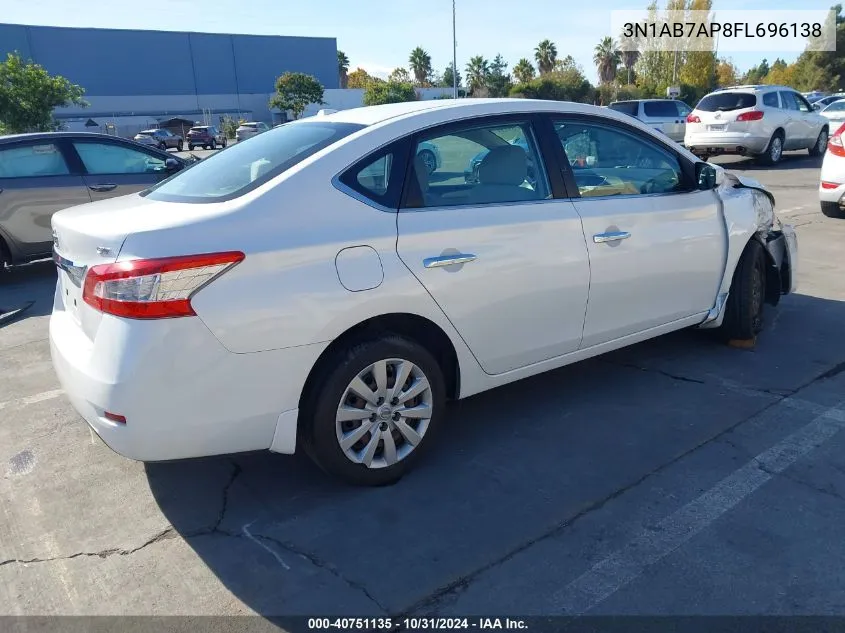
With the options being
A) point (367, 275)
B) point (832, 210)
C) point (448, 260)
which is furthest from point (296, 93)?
point (367, 275)

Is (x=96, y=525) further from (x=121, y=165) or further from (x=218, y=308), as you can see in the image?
(x=121, y=165)

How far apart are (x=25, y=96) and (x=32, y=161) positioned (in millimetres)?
9833

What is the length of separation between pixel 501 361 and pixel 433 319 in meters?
0.55

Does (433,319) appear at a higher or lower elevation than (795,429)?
higher

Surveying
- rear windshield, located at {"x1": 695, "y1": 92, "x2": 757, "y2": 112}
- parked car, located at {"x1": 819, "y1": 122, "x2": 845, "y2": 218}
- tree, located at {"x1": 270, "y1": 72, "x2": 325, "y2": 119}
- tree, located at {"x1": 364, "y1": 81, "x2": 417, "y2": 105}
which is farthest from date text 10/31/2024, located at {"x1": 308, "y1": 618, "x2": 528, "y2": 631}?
tree, located at {"x1": 270, "y1": 72, "x2": 325, "y2": 119}

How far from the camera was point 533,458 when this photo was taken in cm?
344

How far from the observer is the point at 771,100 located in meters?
15.9

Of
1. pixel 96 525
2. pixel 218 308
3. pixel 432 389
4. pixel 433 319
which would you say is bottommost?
pixel 96 525

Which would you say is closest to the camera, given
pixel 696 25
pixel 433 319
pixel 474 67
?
pixel 433 319

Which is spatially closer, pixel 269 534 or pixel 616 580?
pixel 616 580

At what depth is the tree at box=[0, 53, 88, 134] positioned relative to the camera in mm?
15406

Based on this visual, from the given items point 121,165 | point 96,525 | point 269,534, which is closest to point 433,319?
point 269,534

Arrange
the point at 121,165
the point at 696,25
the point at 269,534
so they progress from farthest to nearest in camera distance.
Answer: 1. the point at 696,25
2. the point at 121,165
3. the point at 269,534

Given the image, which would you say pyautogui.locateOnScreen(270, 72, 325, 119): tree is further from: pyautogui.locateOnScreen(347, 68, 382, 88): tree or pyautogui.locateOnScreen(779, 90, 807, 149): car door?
pyautogui.locateOnScreen(779, 90, 807, 149): car door
